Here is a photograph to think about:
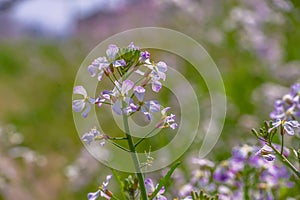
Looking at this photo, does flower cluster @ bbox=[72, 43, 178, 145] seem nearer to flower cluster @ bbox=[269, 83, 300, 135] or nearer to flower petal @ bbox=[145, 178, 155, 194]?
flower petal @ bbox=[145, 178, 155, 194]

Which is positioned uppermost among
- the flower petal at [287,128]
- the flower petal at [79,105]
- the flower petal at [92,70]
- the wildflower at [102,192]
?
the flower petal at [92,70]

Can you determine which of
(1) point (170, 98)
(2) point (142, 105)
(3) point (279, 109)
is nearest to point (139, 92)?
(2) point (142, 105)

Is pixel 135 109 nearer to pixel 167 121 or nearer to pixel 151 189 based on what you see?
pixel 167 121

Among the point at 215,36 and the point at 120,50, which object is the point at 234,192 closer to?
the point at 120,50

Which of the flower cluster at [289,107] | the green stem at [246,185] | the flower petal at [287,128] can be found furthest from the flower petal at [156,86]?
the green stem at [246,185]

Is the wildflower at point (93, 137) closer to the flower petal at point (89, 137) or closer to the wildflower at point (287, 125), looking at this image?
the flower petal at point (89, 137)
